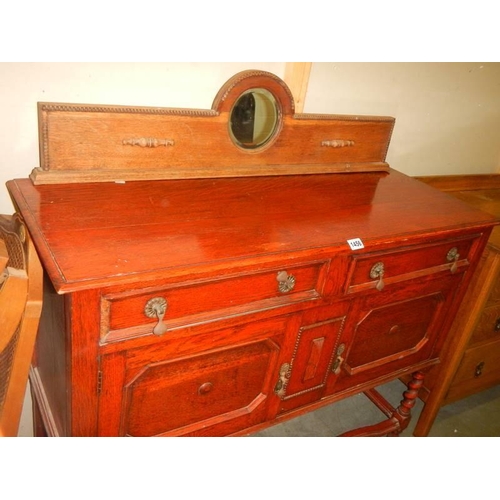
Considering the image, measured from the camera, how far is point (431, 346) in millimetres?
1677

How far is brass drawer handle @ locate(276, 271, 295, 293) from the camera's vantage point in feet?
3.65

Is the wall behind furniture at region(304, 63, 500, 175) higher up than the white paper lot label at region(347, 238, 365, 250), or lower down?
higher up

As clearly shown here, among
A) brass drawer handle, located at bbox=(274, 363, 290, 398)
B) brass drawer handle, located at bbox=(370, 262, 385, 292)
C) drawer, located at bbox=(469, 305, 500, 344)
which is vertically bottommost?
drawer, located at bbox=(469, 305, 500, 344)

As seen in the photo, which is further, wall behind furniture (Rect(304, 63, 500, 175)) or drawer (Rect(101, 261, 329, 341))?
wall behind furniture (Rect(304, 63, 500, 175))

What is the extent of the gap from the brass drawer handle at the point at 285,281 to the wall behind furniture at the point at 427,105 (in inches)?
33.1

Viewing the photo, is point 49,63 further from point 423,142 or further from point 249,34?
point 423,142

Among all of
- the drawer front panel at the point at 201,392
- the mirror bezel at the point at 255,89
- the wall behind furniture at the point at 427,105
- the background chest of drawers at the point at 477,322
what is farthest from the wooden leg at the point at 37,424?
the background chest of drawers at the point at 477,322

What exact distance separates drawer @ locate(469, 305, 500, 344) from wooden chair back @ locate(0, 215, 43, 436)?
1.74 m

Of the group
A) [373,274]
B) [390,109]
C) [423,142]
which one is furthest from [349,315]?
[423,142]

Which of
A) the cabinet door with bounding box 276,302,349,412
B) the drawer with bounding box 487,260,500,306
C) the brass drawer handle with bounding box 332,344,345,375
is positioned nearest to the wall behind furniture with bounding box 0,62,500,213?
the drawer with bounding box 487,260,500,306

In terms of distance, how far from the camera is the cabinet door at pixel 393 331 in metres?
1.40

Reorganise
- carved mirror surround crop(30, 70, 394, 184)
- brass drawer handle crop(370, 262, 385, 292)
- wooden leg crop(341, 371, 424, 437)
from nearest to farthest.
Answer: carved mirror surround crop(30, 70, 394, 184) → brass drawer handle crop(370, 262, 385, 292) → wooden leg crop(341, 371, 424, 437)

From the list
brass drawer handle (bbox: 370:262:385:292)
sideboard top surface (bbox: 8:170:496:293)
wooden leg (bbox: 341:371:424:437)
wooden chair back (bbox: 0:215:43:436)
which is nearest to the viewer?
wooden chair back (bbox: 0:215:43:436)

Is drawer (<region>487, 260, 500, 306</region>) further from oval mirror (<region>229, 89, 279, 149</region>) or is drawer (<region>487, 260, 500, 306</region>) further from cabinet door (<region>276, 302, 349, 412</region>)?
oval mirror (<region>229, 89, 279, 149</region>)
